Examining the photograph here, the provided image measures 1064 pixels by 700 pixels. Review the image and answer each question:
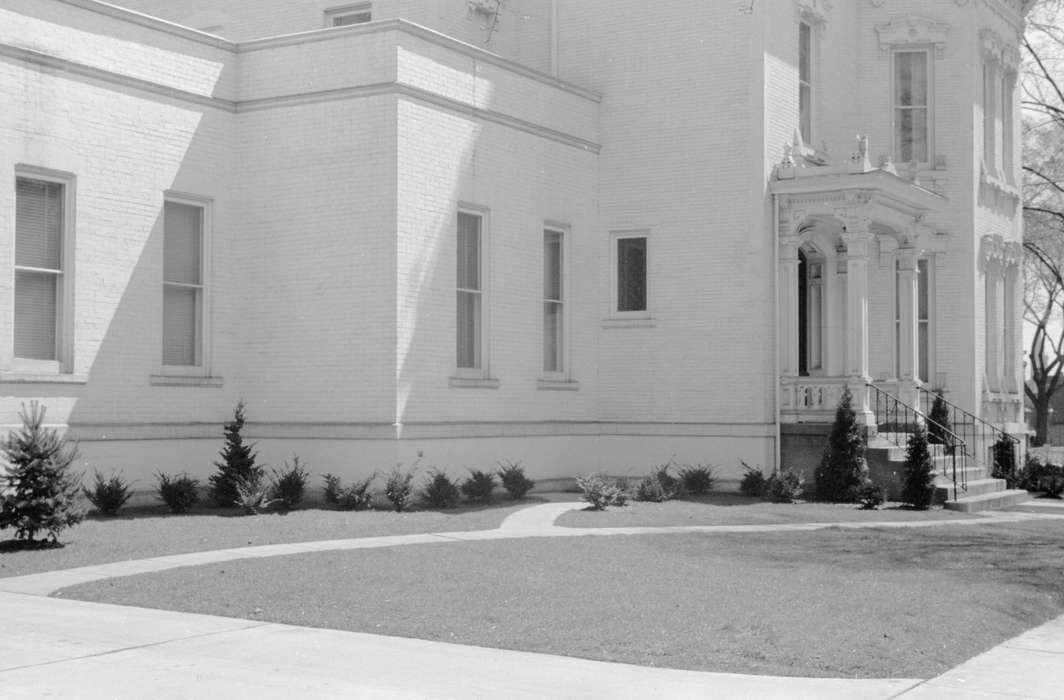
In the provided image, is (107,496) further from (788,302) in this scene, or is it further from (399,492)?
(788,302)

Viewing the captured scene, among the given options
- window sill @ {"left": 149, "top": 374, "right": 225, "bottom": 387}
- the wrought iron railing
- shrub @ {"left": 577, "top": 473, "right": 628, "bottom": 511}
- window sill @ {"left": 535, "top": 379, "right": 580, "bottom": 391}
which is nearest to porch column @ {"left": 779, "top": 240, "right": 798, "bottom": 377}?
window sill @ {"left": 535, "top": 379, "right": 580, "bottom": 391}

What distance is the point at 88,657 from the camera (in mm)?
9453

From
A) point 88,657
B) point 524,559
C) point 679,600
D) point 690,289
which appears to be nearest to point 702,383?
point 690,289

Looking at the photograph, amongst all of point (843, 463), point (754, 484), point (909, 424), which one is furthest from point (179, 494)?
point (909, 424)

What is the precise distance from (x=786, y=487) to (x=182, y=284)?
9.65 meters

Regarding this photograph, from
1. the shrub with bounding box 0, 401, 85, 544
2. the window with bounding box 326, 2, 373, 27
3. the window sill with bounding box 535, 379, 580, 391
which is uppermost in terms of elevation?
the window with bounding box 326, 2, 373, 27

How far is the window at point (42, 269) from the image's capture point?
59.9 ft

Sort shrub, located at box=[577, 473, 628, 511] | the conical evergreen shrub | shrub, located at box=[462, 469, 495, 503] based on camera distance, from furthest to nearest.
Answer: the conical evergreen shrub
shrub, located at box=[462, 469, 495, 503]
shrub, located at box=[577, 473, 628, 511]

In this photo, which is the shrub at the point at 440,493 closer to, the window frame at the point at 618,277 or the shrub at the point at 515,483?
the shrub at the point at 515,483

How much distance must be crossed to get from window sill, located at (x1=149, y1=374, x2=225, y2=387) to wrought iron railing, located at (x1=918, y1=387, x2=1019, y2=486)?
13.3m

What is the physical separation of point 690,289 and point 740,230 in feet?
4.33

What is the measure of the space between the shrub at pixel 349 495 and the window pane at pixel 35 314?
411 cm

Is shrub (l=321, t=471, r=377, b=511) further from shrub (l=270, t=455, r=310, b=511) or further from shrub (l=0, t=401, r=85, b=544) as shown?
shrub (l=0, t=401, r=85, b=544)

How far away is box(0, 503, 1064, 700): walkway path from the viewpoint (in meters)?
8.70
